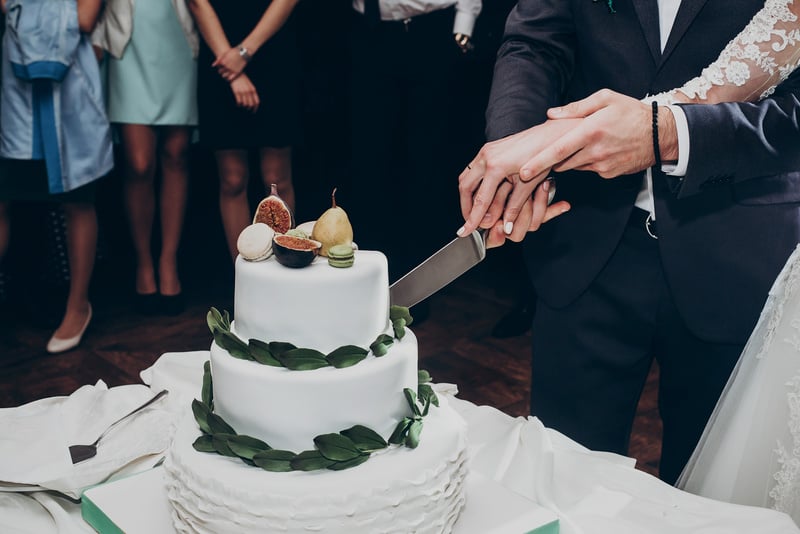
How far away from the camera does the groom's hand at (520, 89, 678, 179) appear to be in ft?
3.76

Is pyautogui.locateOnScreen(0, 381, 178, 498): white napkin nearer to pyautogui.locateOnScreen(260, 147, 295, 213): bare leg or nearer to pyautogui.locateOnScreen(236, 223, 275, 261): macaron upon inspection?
pyautogui.locateOnScreen(236, 223, 275, 261): macaron

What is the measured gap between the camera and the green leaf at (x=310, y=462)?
35.3 inches

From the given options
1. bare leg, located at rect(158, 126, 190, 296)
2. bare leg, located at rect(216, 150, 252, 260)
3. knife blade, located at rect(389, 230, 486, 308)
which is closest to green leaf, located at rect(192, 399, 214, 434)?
knife blade, located at rect(389, 230, 486, 308)

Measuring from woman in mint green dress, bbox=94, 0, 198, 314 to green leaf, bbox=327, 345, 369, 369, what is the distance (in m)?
2.62

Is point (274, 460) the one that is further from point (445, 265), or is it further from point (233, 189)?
point (233, 189)

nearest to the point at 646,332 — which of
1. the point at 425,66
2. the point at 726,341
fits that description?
the point at 726,341

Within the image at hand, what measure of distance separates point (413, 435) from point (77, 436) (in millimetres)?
583

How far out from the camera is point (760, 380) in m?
1.21

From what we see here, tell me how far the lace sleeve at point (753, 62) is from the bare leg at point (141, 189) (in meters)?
2.52

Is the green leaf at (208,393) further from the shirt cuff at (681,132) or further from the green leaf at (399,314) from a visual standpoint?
the shirt cuff at (681,132)

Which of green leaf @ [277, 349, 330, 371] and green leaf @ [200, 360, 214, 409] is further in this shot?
green leaf @ [200, 360, 214, 409]

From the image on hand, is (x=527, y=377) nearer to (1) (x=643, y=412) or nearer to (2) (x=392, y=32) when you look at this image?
(1) (x=643, y=412)

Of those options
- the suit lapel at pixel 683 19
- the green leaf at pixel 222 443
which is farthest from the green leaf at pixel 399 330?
the suit lapel at pixel 683 19

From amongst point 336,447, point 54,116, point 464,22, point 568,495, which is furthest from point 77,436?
point 464,22
